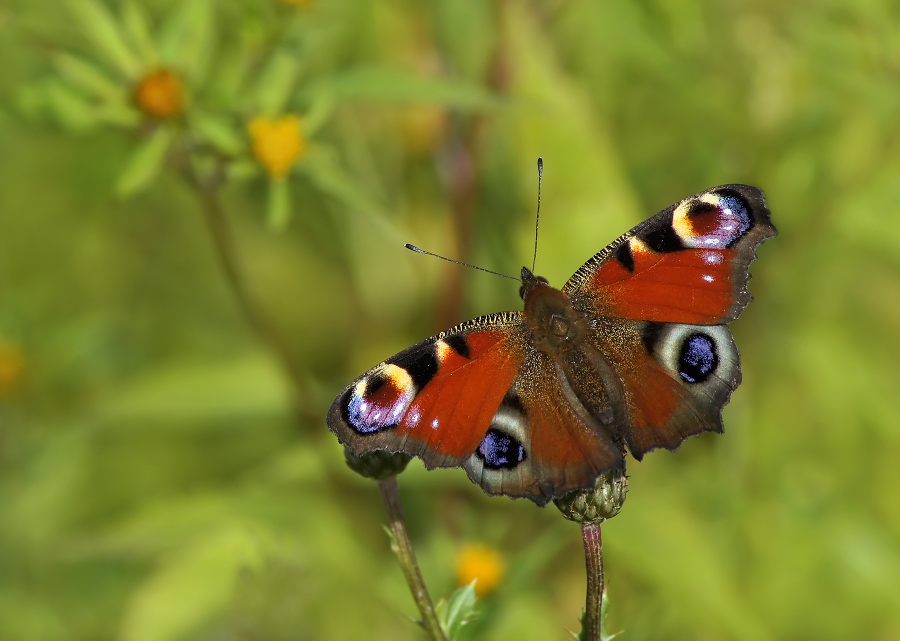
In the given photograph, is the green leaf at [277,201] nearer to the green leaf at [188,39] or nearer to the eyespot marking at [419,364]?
the green leaf at [188,39]

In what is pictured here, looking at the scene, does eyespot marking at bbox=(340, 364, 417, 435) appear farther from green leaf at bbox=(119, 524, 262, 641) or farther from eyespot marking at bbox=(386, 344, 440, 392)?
green leaf at bbox=(119, 524, 262, 641)

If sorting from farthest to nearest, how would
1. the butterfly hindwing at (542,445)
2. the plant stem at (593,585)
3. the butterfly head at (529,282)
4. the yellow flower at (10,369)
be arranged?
the yellow flower at (10,369), the butterfly head at (529,282), the butterfly hindwing at (542,445), the plant stem at (593,585)

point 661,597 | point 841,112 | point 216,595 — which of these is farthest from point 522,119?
point 216,595

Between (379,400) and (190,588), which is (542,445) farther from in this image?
(190,588)

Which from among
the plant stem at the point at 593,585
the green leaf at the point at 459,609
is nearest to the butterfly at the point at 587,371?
the plant stem at the point at 593,585

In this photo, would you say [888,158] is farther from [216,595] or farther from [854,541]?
[216,595]

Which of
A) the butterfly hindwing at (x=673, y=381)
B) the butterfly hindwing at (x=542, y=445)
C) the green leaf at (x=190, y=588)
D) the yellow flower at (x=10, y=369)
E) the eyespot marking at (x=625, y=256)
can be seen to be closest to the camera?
the butterfly hindwing at (x=542, y=445)
